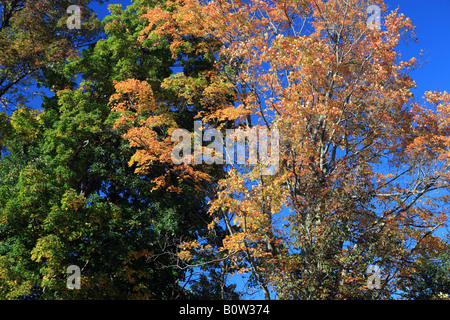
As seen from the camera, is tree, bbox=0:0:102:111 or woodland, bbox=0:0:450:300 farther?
tree, bbox=0:0:102:111

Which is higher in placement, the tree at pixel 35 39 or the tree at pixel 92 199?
the tree at pixel 35 39

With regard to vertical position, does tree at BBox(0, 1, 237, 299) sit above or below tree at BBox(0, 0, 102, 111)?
below

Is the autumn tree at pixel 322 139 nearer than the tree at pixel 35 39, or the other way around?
the autumn tree at pixel 322 139

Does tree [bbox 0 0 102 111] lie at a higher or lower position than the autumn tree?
higher

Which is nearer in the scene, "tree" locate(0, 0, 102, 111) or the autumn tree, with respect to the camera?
the autumn tree

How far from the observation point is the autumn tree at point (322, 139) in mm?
10852

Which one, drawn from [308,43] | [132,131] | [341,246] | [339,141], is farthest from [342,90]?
[132,131]

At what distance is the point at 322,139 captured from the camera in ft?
45.1

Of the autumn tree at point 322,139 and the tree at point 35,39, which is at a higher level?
the tree at point 35,39

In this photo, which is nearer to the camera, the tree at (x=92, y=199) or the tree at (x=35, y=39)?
the tree at (x=92, y=199)

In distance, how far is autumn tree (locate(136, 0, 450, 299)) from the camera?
10.9 m

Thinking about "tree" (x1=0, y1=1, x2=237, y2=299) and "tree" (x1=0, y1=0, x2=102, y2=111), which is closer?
"tree" (x1=0, y1=1, x2=237, y2=299)

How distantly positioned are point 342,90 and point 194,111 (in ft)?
19.0

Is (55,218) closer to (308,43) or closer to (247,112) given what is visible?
(247,112)
